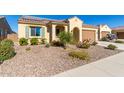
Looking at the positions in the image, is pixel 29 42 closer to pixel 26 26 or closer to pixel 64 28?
pixel 26 26

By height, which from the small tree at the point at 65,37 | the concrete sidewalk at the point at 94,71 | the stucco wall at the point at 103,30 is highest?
the stucco wall at the point at 103,30

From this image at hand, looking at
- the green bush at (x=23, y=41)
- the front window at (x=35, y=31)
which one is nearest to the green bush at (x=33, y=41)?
the green bush at (x=23, y=41)

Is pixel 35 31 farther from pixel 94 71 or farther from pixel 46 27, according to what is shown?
pixel 94 71

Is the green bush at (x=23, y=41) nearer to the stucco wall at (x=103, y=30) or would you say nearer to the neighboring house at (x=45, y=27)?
the neighboring house at (x=45, y=27)

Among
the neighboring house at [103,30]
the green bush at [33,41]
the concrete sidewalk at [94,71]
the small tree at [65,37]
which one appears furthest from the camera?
the neighboring house at [103,30]

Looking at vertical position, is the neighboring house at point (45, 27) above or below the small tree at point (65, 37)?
above

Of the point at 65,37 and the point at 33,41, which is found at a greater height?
the point at 65,37

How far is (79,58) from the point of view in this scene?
35.9 ft

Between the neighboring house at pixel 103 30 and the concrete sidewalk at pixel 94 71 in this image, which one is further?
the neighboring house at pixel 103 30

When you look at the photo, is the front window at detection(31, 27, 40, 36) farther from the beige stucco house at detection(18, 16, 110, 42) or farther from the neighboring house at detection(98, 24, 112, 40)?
the neighboring house at detection(98, 24, 112, 40)

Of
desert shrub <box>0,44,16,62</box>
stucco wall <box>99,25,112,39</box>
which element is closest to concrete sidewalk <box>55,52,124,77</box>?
desert shrub <box>0,44,16,62</box>

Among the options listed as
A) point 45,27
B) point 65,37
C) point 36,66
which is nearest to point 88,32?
point 45,27

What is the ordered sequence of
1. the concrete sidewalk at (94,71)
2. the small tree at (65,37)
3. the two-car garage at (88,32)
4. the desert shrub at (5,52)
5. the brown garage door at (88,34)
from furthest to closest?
the brown garage door at (88,34) < the two-car garage at (88,32) < the small tree at (65,37) < the desert shrub at (5,52) < the concrete sidewalk at (94,71)
